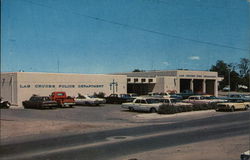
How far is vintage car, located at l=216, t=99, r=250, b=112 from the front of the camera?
24003 millimetres

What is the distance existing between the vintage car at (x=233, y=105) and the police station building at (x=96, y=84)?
200cm

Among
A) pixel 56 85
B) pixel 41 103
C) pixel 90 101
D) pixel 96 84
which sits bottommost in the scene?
pixel 90 101

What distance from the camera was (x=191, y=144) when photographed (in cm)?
887

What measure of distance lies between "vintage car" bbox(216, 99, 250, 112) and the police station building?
2004 mm

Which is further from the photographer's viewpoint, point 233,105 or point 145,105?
point 233,105

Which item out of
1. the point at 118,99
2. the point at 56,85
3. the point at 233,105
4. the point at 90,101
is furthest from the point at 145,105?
the point at 56,85

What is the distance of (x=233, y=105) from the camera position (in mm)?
24125

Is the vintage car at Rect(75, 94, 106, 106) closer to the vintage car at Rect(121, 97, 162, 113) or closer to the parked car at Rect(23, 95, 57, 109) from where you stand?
the parked car at Rect(23, 95, 57, 109)

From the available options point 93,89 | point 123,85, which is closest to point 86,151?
point 93,89

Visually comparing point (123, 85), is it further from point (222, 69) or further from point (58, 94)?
point (222, 69)

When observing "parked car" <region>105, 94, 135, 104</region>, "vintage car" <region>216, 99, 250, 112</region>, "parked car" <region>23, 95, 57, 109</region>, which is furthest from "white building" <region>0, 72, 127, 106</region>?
"vintage car" <region>216, 99, 250, 112</region>

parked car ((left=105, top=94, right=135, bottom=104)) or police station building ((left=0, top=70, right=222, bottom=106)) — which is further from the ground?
police station building ((left=0, top=70, right=222, bottom=106))

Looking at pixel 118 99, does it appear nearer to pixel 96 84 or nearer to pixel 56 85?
pixel 96 84

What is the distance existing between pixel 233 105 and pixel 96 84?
19.3 m
